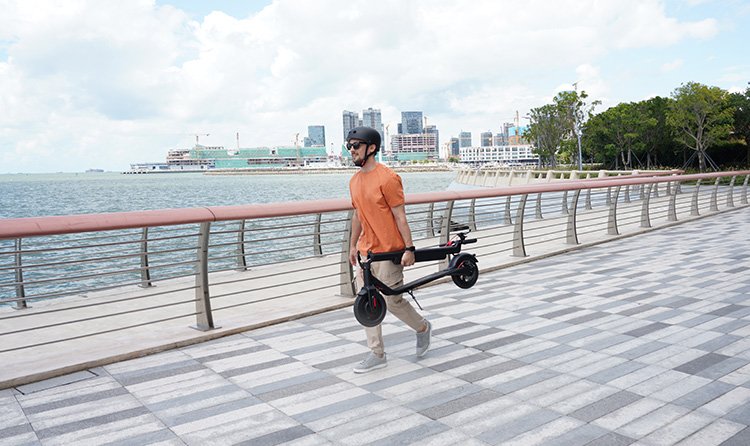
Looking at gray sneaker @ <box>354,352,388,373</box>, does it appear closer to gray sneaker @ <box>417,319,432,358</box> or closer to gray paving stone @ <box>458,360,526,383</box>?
gray sneaker @ <box>417,319,432,358</box>

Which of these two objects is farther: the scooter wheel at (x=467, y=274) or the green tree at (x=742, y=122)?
the green tree at (x=742, y=122)

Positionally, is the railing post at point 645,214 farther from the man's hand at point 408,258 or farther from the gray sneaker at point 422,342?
the man's hand at point 408,258

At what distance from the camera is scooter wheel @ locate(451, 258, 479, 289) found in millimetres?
4930

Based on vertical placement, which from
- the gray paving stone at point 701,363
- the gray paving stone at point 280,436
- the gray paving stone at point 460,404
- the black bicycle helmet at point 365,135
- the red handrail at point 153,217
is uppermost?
the black bicycle helmet at point 365,135

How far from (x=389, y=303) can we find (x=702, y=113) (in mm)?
55963

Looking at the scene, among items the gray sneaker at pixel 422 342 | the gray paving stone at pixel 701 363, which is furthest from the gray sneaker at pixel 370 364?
the gray paving stone at pixel 701 363

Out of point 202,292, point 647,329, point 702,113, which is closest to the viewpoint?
point 647,329

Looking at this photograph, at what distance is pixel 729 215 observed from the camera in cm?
1658

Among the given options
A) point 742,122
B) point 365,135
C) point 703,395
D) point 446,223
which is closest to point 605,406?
point 703,395

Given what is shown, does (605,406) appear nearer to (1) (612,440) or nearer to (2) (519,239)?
(1) (612,440)

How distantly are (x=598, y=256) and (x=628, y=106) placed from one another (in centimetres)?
6312

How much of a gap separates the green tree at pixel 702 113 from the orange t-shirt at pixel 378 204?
53552mm

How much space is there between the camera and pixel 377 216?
14.4 feet

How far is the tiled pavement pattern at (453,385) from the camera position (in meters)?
3.58
